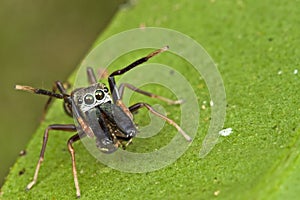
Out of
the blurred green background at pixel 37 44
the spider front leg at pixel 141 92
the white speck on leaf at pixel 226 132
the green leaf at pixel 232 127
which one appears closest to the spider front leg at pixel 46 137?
the green leaf at pixel 232 127

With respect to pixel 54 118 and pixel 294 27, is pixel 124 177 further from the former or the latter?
pixel 294 27

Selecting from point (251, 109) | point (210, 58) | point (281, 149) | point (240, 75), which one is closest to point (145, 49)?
point (210, 58)

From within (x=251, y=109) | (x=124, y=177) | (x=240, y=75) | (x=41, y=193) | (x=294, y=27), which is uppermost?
(x=294, y=27)

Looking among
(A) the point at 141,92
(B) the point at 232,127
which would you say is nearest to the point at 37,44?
(A) the point at 141,92

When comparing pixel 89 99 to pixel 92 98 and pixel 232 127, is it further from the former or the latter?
pixel 232 127

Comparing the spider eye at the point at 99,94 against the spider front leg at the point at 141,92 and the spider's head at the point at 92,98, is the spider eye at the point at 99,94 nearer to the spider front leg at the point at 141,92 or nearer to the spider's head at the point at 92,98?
the spider's head at the point at 92,98

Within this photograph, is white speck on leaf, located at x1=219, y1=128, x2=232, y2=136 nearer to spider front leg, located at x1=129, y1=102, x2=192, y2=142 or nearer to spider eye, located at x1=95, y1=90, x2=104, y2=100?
spider front leg, located at x1=129, y1=102, x2=192, y2=142
